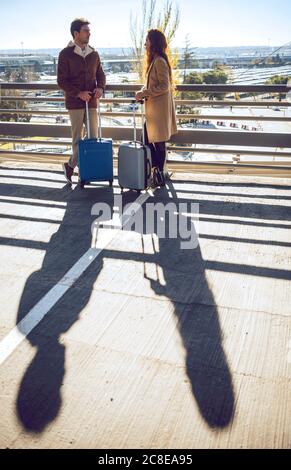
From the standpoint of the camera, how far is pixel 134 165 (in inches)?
233

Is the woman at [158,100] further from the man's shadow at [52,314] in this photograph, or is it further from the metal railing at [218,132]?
the man's shadow at [52,314]

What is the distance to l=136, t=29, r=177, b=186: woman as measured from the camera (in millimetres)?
5656

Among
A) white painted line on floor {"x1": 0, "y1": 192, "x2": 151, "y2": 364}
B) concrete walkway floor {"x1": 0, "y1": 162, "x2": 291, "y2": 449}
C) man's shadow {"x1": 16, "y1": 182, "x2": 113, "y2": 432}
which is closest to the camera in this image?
concrete walkway floor {"x1": 0, "y1": 162, "x2": 291, "y2": 449}

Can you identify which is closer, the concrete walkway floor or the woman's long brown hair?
the concrete walkway floor

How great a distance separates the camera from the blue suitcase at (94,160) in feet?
19.9

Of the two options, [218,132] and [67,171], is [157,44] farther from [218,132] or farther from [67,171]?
[67,171]

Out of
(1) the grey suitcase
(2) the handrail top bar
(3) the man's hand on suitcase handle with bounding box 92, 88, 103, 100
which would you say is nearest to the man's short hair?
(3) the man's hand on suitcase handle with bounding box 92, 88, 103, 100

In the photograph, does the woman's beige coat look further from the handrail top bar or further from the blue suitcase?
the handrail top bar

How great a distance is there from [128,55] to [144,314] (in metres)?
22.9

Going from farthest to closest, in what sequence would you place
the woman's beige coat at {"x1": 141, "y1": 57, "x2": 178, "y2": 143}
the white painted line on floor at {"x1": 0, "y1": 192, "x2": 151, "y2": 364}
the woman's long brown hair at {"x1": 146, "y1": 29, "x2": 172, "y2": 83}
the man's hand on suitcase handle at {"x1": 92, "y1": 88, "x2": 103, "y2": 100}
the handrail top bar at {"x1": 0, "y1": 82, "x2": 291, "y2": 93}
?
the handrail top bar at {"x1": 0, "y1": 82, "x2": 291, "y2": 93}
the man's hand on suitcase handle at {"x1": 92, "y1": 88, "x2": 103, "y2": 100}
the woman's beige coat at {"x1": 141, "y1": 57, "x2": 178, "y2": 143}
the woman's long brown hair at {"x1": 146, "y1": 29, "x2": 172, "y2": 83}
the white painted line on floor at {"x1": 0, "y1": 192, "x2": 151, "y2": 364}

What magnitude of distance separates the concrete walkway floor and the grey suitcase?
32.3 inches

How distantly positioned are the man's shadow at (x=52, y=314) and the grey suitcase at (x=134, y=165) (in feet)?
1.58
